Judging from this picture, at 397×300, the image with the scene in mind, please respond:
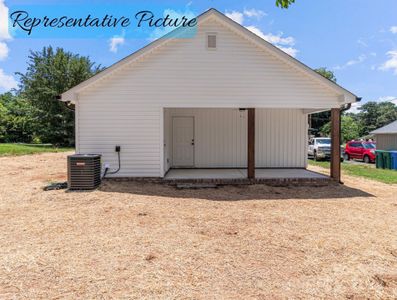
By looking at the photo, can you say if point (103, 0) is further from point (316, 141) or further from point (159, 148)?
point (316, 141)

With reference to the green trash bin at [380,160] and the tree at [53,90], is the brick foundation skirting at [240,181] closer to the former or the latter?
the green trash bin at [380,160]

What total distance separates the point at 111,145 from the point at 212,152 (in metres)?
4.56

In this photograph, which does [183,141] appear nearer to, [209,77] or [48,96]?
[209,77]

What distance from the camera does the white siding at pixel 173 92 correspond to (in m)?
9.20

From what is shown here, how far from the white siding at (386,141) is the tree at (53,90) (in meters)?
26.7

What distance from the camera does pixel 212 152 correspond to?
12.5 metres

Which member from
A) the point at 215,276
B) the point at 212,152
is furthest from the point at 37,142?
the point at 215,276

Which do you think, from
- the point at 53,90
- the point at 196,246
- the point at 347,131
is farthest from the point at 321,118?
the point at 196,246

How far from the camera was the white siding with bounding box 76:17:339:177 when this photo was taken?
9.20 meters

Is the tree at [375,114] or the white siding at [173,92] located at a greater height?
the tree at [375,114]

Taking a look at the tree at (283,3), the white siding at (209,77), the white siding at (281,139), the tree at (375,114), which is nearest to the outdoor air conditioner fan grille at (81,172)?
the white siding at (209,77)

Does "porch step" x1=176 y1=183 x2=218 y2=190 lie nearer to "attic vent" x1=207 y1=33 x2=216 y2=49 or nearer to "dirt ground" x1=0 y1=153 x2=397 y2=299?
"dirt ground" x1=0 y1=153 x2=397 y2=299

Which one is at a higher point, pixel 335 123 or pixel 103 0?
pixel 103 0

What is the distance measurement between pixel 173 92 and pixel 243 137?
4.46 m
